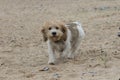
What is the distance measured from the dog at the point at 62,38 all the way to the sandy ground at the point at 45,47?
206 millimetres

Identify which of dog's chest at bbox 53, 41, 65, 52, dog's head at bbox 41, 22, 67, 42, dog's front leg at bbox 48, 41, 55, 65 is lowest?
dog's front leg at bbox 48, 41, 55, 65

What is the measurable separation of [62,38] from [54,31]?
1.34 feet

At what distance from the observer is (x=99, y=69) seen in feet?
26.9

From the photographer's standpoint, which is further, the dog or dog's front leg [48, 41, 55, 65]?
dog's front leg [48, 41, 55, 65]

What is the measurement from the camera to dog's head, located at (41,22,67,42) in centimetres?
880

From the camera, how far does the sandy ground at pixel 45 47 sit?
8125mm

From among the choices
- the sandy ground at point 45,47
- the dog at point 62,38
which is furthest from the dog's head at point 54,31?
the sandy ground at point 45,47

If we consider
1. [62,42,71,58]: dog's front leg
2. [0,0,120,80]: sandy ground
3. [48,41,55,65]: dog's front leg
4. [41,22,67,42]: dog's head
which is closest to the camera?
[0,0,120,80]: sandy ground

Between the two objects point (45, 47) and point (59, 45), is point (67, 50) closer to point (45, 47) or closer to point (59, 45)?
point (59, 45)

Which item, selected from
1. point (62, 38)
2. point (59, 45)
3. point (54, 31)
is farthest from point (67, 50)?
point (54, 31)

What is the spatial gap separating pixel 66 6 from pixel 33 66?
13051 mm

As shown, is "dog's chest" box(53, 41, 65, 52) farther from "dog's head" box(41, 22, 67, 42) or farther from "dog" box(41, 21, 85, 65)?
"dog's head" box(41, 22, 67, 42)

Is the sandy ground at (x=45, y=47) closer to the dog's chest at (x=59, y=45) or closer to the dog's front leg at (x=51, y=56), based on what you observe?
Answer: the dog's front leg at (x=51, y=56)

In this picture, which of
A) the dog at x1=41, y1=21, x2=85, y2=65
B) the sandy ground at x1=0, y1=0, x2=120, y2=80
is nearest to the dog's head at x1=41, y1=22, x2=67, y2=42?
the dog at x1=41, y1=21, x2=85, y2=65
